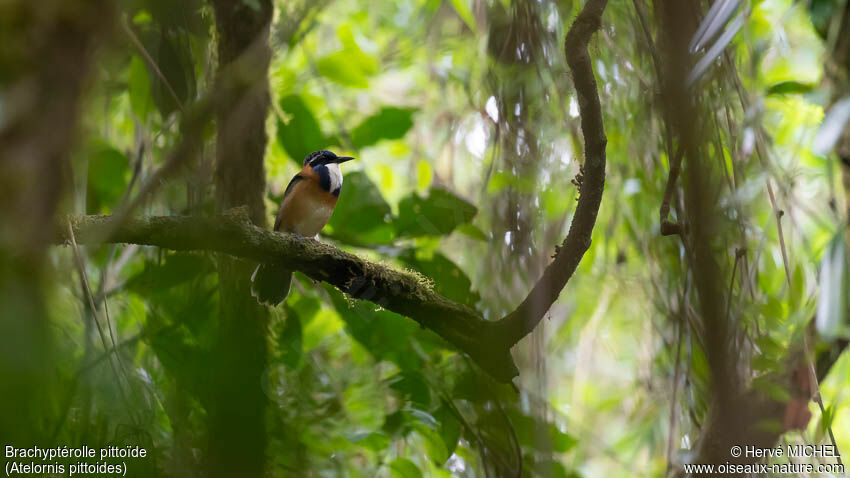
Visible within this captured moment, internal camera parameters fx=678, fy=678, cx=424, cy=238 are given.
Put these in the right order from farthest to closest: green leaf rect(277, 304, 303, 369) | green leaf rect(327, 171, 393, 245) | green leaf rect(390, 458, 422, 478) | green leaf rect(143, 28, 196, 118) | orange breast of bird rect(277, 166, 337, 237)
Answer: orange breast of bird rect(277, 166, 337, 237) → green leaf rect(327, 171, 393, 245) → green leaf rect(277, 304, 303, 369) → green leaf rect(390, 458, 422, 478) → green leaf rect(143, 28, 196, 118)

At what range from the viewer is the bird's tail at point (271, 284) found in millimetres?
3164

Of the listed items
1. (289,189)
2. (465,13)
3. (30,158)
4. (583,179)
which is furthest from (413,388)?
(30,158)

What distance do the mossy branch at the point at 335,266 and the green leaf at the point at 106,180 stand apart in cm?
118

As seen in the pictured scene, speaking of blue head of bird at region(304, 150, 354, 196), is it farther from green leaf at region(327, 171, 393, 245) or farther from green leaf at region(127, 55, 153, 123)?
green leaf at region(127, 55, 153, 123)

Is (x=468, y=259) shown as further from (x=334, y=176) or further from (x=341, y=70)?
(x=341, y=70)

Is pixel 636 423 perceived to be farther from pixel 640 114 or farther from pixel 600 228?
pixel 640 114

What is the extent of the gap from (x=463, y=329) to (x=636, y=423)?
2690 millimetres

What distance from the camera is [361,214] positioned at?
3.37 meters

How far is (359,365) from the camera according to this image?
3818 mm

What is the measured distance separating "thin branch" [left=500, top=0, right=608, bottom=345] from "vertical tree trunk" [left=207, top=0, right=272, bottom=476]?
34.8 inches

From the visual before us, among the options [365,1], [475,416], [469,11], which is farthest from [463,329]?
[365,1]

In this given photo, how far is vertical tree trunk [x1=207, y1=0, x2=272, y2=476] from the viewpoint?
1221 mm

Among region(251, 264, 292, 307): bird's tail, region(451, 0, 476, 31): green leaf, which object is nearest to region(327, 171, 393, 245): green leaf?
region(251, 264, 292, 307): bird's tail

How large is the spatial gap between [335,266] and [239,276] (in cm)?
82
